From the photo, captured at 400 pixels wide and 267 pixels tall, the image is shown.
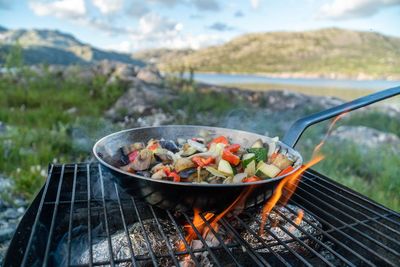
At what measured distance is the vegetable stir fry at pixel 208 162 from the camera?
1.56 meters

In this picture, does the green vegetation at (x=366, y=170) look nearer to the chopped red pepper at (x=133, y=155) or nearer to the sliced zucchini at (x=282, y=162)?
the sliced zucchini at (x=282, y=162)

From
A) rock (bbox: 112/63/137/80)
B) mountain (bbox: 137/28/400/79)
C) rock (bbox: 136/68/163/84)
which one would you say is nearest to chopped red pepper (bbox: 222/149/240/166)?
mountain (bbox: 137/28/400/79)

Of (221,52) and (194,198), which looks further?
(221,52)

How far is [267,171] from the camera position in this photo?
158 cm

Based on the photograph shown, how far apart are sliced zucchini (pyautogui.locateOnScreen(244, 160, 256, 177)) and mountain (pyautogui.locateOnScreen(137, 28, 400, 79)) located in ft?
23.5

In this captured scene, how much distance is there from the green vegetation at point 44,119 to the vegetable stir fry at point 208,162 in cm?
228

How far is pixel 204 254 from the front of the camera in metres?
1.65

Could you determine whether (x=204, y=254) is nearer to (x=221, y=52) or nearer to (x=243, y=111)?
(x=243, y=111)

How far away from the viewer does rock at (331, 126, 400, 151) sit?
615cm

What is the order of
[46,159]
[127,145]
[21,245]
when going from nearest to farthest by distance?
[21,245], [127,145], [46,159]

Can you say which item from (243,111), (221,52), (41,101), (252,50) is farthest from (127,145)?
(221,52)

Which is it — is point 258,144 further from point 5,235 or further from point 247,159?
point 5,235

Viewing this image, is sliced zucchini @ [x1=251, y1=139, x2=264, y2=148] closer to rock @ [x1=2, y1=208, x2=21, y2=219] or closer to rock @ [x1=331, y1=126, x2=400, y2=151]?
rock @ [x1=2, y1=208, x2=21, y2=219]

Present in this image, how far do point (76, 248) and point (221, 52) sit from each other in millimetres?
40613
